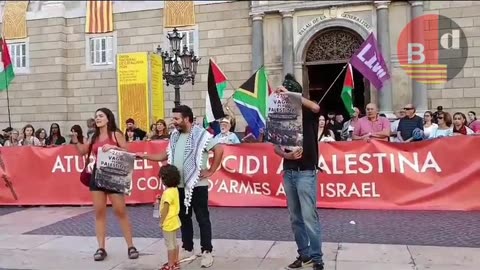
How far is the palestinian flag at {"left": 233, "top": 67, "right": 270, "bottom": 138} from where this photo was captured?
9.80m

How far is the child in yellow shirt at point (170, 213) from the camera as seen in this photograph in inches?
213

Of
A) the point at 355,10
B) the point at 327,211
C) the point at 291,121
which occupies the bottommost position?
the point at 327,211

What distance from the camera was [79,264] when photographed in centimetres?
595

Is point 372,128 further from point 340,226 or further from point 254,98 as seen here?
point 340,226

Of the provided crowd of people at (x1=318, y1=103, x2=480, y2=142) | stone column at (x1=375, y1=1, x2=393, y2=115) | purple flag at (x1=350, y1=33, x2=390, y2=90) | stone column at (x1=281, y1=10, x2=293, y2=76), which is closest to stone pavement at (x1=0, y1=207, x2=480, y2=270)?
crowd of people at (x1=318, y1=103, x2=480, y2=142)

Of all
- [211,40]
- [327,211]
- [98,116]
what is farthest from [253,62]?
[98,116]

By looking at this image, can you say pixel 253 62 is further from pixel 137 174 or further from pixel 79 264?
pixel 79 264

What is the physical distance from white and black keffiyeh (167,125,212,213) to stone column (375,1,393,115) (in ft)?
40.8

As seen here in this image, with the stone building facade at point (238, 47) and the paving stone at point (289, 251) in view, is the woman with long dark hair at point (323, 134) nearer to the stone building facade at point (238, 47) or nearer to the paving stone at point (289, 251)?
the paving stone at point (289, 251)

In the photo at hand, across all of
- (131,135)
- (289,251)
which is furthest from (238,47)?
(289,251)

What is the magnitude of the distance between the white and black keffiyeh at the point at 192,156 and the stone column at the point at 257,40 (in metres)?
13.0

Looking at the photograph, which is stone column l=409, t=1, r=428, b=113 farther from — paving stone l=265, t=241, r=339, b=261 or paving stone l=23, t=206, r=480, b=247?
paving stone l=265, t=241, r=339, b=261

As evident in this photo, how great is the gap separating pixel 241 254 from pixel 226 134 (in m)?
4.45

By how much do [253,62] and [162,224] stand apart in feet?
45.2
